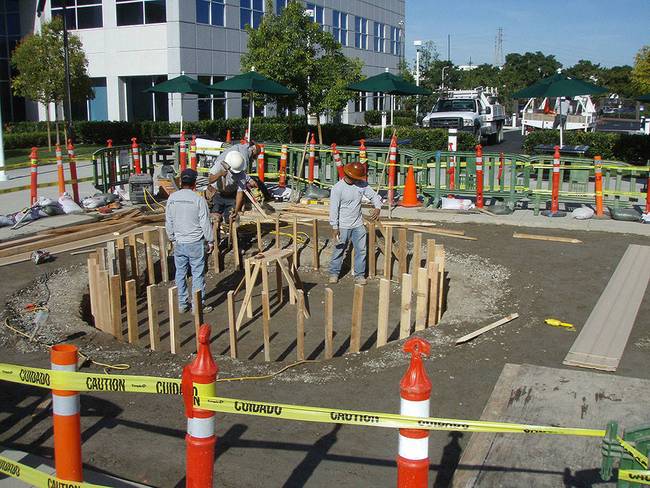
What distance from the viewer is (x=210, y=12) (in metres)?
37.5

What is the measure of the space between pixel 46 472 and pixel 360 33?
53477 millimetres

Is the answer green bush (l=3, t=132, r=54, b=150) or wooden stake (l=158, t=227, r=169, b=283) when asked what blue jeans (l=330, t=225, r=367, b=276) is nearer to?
wooden stake (l=158, t=227, r=169, b=283)

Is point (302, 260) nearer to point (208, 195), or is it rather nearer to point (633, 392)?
point (208, 195)

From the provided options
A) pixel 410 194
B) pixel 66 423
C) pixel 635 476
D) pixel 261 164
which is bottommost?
pixel 66 423

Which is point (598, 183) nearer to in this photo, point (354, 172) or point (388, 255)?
point (388, 255)

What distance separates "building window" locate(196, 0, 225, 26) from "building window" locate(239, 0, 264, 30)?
1.56 m

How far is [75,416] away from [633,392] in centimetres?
476

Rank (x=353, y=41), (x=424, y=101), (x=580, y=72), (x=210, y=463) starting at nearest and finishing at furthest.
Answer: (x=210, y=463)
(x=353, y=41)
(x=424, y=101)
(x=580, y=72)

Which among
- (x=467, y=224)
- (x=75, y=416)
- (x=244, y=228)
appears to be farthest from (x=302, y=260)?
(x=75, y=416)

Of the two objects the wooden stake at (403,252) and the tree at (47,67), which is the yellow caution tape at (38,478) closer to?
the wooden stake at (403,252)

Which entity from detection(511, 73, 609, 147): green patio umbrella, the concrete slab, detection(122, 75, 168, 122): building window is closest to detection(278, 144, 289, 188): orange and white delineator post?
detection(511, 73, 609, 147): green patio umbrella

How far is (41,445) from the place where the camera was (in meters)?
5.71

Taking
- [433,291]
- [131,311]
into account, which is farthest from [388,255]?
[131,311]

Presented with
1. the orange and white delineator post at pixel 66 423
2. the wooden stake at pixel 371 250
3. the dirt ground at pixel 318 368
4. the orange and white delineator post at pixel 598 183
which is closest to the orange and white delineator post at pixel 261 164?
the dirt ground at pixel 318 368
